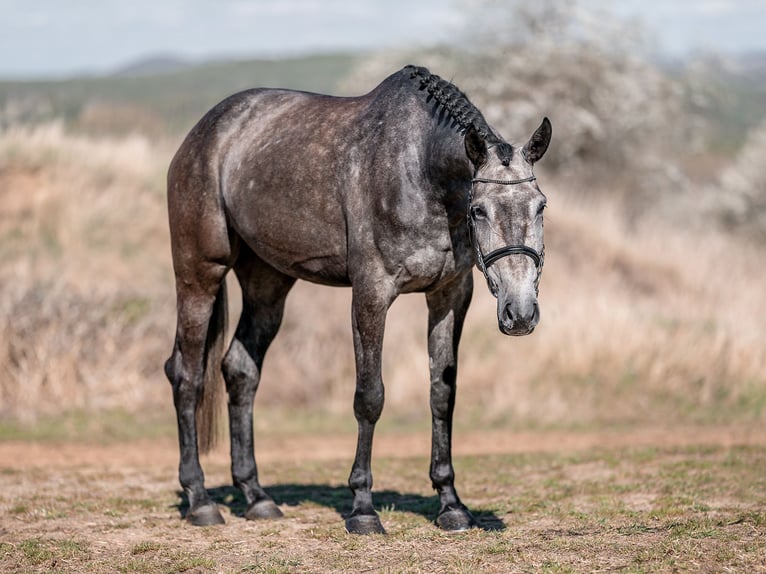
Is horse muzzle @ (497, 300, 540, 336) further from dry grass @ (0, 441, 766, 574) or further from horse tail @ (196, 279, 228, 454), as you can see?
A: horse tail @ (196, 279, 228, 454)

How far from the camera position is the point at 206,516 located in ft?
21.4

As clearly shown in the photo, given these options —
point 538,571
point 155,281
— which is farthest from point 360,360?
point 155,281

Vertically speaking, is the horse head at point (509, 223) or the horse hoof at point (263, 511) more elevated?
the horse head at point (509, 223)

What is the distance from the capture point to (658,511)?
6488 mm

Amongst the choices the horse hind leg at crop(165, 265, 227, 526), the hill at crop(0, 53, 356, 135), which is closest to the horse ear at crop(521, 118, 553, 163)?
the horse hind leg at crop(165, 265, 227, 526)

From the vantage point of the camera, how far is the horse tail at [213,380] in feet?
23.0

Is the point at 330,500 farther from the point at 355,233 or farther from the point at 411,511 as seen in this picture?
the point at 355,233

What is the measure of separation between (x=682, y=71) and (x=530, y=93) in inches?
238

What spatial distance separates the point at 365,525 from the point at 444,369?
3.44 ft

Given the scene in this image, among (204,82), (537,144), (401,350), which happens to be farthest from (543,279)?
(204,82)

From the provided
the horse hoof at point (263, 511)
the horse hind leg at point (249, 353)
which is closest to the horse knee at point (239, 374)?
the horse hind leg at point (249, 353)

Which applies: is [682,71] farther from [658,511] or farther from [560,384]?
[658,511]

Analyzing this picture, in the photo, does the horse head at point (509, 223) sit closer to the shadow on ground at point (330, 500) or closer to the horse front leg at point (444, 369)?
the horse front leg at point (444, 369)

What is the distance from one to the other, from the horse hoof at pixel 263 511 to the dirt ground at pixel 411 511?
0.35ft
